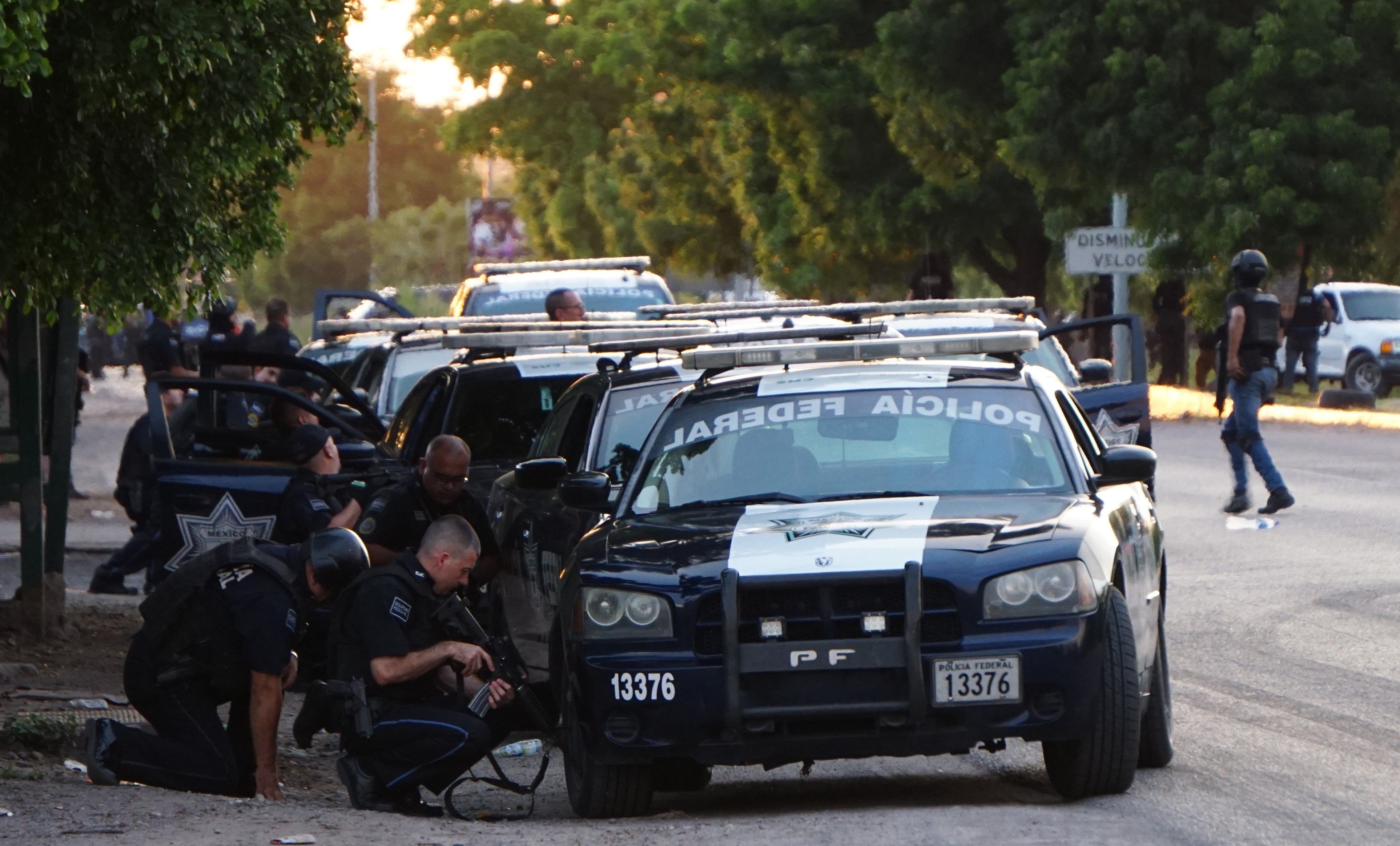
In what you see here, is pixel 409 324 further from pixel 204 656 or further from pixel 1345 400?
pixel 1345 400

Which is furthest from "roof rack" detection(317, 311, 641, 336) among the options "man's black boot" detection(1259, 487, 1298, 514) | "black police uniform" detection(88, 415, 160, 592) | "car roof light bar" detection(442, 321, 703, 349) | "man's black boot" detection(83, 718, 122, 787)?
"man's black boot" detection(1259, 487, 1298, 514)

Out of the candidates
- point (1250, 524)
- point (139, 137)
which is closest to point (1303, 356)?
point (1250, 524)

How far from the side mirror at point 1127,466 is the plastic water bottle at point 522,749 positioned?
245cm

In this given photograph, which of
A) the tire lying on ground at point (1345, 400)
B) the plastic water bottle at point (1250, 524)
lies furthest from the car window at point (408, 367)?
the tire lying on ground at point (1345, 400)

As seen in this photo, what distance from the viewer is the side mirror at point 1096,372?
14.1 metres

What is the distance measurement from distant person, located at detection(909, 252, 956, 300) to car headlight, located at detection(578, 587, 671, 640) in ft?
99.2

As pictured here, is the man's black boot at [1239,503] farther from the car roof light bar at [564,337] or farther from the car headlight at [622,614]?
the car headlight at [622,614]

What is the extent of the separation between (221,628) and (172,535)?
3.41 m

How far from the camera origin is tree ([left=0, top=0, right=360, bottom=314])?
8602 mm

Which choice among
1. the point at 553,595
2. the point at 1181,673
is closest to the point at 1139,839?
the point at 553,595

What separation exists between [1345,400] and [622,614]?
2409 cm

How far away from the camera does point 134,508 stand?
16562 mm

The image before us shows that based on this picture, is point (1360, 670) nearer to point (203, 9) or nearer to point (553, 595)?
point (553, 595)

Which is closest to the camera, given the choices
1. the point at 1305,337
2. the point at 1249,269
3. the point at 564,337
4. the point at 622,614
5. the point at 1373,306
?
the point at 622,614
